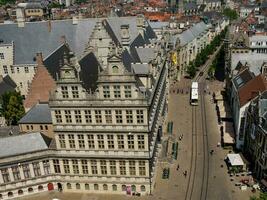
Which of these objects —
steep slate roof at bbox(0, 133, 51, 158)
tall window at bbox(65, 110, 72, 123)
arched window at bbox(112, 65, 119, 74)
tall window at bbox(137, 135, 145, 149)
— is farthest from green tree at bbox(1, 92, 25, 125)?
tall window at bbox(137, 135, 145, 149)

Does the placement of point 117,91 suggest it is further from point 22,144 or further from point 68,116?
point 22,144

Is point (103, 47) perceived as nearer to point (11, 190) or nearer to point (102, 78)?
point (102, 78)

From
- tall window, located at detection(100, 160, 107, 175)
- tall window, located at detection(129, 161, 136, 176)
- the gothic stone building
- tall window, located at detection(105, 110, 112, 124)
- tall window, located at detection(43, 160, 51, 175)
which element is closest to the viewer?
the gothic stone building

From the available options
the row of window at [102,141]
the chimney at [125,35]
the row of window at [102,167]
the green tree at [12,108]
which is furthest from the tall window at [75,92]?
the green tree at [12,108]

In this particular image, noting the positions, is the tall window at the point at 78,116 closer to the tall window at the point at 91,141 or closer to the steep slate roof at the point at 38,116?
the tall window at the point at 91,141

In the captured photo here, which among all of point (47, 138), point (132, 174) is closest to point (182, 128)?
point (132, 174)

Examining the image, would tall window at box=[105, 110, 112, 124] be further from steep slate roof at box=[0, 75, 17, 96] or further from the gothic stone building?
steep slate roof at box=[0, 75, 17, 96]
